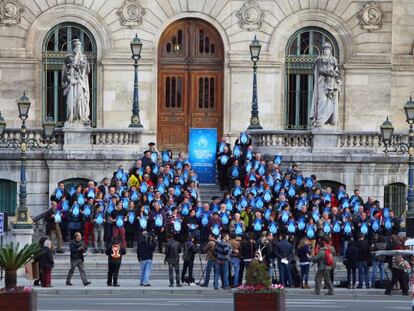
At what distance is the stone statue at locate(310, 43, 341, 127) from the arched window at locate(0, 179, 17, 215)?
1033cm

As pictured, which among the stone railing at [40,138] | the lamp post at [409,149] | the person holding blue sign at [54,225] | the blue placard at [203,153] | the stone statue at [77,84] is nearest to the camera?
the lamp post at [409,149]

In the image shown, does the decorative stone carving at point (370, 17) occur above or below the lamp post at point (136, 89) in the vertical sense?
above

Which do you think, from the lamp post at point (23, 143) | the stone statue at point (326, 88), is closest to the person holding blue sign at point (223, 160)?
the stone statue at point (326, 88)

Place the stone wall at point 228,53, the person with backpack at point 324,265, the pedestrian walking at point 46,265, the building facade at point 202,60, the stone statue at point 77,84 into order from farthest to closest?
the building facade at point 202,60, the stone wall at point 228,53, the stone statue at point 77,84, the pedestrian walking at point 46,265, the person with backpack at point 324,265

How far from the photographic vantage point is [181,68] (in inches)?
2790

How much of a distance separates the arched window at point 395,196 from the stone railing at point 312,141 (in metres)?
1.34

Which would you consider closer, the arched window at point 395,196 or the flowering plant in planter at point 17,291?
the flowering plant in planter at point 17,291

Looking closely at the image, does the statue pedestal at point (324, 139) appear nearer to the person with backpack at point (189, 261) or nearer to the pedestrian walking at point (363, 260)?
the pedestrian walking at point (363, 260)

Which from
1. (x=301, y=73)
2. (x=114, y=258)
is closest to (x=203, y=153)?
(x=301, y=73)

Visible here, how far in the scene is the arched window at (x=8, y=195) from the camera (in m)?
65.6

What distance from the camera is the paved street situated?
1907 inches

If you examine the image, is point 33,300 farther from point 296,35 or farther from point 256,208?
point 296,35

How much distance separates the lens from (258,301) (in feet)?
136

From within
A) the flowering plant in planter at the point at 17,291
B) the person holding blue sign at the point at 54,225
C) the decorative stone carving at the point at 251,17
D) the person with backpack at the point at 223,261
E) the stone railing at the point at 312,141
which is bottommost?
the flowering plant in planter at the point at 17,291
